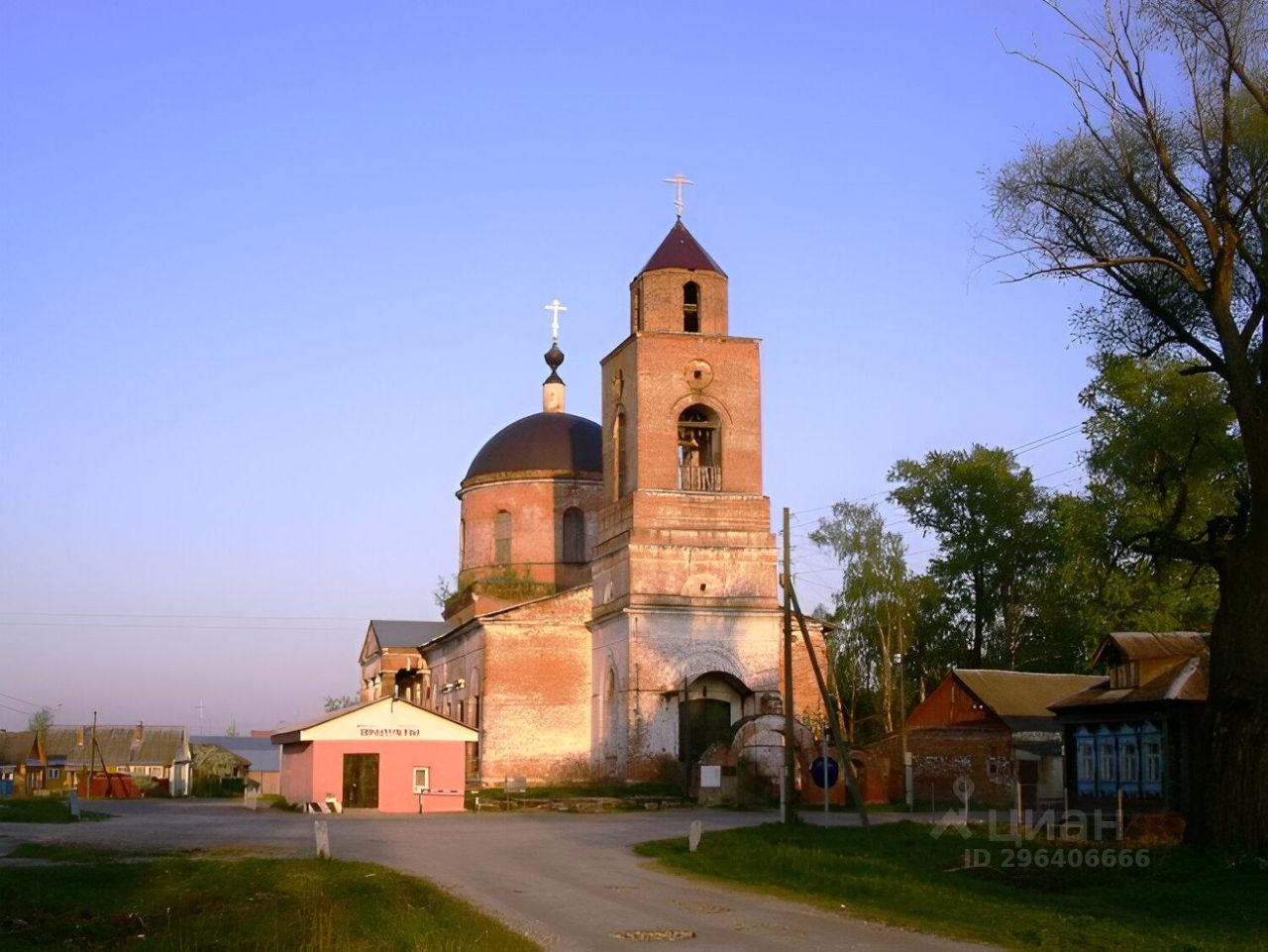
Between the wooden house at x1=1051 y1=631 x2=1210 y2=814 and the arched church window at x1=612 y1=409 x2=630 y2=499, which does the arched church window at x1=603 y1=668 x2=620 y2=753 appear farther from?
the wooden house at x1=1051 y1=631 x2=1210 y2=814

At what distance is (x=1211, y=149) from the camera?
65.4 feet

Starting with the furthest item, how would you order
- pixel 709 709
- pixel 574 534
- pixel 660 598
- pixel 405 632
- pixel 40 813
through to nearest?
pixel 405 632, pixel 574 534, pixel 709 709, pixel 660 598, pixel 40 813

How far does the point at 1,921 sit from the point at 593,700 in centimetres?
2790

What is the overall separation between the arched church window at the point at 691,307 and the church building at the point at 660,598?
44 mm

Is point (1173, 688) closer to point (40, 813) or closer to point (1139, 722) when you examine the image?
point (1139, 722)

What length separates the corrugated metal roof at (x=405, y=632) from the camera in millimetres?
53531

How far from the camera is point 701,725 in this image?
40.0m

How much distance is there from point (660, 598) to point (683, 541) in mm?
1693

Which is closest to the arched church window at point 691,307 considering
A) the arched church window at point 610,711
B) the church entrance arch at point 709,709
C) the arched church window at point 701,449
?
the arched church window at point 701,449

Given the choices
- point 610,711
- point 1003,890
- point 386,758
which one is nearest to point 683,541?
point 610,711

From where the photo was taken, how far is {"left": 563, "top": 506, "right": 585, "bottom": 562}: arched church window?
1890 inches

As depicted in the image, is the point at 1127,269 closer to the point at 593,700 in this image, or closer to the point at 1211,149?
the point at 1211,149

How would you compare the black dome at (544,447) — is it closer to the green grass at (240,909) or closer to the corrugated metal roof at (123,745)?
the green grass at (240,909)

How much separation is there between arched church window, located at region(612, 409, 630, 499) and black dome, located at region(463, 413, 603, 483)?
527 centimetres
